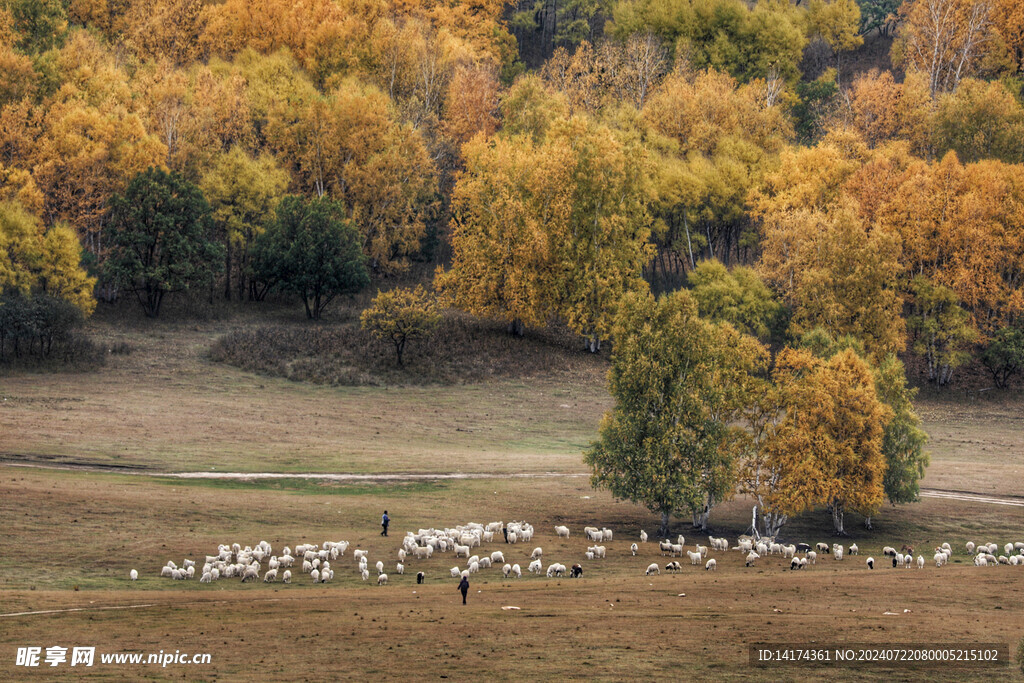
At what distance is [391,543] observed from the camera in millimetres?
55656

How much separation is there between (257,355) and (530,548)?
55.4m

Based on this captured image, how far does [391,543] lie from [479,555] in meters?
4.77

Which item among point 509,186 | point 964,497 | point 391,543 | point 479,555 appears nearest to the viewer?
point 479,555

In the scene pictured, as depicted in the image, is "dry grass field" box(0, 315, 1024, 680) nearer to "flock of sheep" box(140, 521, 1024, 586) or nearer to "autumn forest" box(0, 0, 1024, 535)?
"flock of sheep" box(140, 521, 1024, 586)

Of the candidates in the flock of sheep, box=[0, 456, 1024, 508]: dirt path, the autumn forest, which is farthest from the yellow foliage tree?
the autumn forest

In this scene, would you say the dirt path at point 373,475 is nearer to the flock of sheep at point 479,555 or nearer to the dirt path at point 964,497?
the dirt path at point 964,497

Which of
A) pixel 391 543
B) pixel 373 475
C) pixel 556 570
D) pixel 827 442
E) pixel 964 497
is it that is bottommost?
pixel 373 475

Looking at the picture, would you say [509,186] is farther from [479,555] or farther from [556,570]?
[556,570]

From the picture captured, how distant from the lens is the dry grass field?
37.5 metres

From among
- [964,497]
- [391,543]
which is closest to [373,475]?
[391,543]

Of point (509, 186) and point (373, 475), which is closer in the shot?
point (373, 475)

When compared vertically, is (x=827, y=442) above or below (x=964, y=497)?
above

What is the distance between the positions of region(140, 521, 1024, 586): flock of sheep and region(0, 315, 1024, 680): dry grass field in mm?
781

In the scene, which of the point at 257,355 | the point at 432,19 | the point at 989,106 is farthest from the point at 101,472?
the point at 432,19
